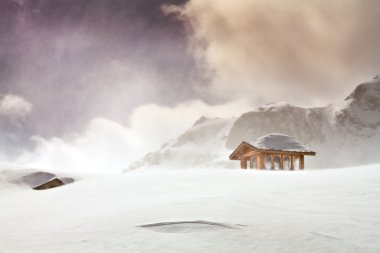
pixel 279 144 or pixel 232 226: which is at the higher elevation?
pixel 279 144

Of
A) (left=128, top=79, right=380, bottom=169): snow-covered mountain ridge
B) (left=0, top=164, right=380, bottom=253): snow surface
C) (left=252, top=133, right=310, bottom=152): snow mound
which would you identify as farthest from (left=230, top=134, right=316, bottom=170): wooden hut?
(left=128, top=79, right=380, bottom=169): snow-covered mountain ridge

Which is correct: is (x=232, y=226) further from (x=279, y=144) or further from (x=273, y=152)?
(x=279, y=144)

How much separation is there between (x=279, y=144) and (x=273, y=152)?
107 inches

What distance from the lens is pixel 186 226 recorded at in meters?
4.44

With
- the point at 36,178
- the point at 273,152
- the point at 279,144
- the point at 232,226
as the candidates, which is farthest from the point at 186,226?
the point at 279,144

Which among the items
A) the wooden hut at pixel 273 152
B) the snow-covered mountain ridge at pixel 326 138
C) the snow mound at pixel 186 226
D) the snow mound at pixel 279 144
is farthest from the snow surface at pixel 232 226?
the snow-covered mountain ridge at pixel 326 138

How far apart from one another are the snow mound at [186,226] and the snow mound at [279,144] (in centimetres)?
2339

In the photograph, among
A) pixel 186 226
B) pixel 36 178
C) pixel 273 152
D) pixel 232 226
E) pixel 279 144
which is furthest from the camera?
pixel 279 144

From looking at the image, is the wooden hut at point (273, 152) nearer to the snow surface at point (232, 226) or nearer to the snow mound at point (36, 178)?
the snow mound at point (36, 178)

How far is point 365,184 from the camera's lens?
265 inches

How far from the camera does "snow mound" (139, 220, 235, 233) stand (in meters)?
4.25

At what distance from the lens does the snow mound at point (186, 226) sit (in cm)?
425

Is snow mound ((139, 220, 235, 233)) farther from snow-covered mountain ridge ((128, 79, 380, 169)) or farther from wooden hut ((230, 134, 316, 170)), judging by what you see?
snow-covered mountain ridge ((128, 79, 380, 169))

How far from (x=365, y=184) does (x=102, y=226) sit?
556 cm
